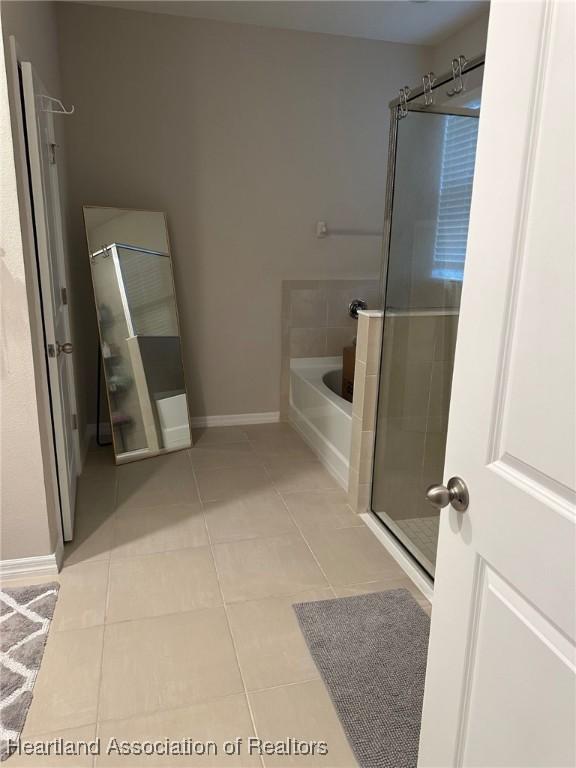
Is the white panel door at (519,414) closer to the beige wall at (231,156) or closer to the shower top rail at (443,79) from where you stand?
the shower top rail at (443,79)

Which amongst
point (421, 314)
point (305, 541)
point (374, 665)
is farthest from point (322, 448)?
point (374, 665)

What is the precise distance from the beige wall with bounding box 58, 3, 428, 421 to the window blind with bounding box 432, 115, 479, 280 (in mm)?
1759

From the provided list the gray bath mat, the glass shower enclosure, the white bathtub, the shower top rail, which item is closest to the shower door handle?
the gray bath mat

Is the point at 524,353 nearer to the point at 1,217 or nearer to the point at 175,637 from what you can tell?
the point at 175,637

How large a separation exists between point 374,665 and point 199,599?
724 mm

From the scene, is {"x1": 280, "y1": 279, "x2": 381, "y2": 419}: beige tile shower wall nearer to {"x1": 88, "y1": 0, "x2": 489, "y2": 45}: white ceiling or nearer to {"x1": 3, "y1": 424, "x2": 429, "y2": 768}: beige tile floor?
{"x1": 3, "y1": 424, "x2": 429, "y2": 768}: beige tile floor

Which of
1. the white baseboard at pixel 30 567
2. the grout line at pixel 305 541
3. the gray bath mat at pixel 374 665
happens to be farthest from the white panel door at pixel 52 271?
the gray bath mat at pixel 374 665

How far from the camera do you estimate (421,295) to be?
2504 mm

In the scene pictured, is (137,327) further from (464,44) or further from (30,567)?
(464,44)

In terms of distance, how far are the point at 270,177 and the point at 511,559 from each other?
343cm

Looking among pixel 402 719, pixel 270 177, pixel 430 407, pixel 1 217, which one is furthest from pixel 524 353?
pixel 270 177

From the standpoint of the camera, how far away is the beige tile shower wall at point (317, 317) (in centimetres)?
410

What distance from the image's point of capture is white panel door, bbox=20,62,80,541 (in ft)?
7.10

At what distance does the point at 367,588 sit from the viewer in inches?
91.0
